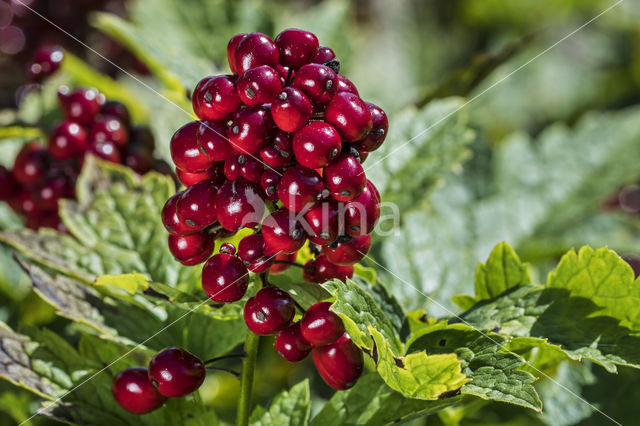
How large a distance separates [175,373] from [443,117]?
64 centimetres

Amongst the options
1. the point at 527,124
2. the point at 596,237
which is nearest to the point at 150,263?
the point at 596,237

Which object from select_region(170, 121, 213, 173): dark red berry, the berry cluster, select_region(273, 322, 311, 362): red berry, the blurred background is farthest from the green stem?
the berry cluster

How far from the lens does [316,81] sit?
1.96 feet

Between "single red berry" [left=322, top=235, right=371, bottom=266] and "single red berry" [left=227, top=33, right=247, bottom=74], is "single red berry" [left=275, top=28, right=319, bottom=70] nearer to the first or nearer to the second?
"single red berry" [left=227, top=33, right=247, bottom=74]

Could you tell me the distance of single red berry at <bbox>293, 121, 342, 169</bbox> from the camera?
577mm

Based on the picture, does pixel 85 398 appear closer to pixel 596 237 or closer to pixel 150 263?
pixel 150 263

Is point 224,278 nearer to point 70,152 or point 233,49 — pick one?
point 233,49

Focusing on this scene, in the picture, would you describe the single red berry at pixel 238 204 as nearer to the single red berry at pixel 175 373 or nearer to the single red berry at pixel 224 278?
the single red berry at pixel 224 278

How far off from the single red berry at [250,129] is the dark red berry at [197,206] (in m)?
0.06

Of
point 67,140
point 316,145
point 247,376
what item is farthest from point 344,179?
point 67,140

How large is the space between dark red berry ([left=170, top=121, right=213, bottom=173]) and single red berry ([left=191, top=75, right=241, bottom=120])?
3 centimetres

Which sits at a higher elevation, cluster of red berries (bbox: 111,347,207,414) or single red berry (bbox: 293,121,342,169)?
single red berry (bbox: 293,121,342,169)

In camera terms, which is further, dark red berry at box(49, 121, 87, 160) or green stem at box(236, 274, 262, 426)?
dark red berry at box(49, 121, 87, 160)

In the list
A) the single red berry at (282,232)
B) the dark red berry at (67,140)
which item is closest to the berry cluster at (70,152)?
the dark red berry at (67,140)
